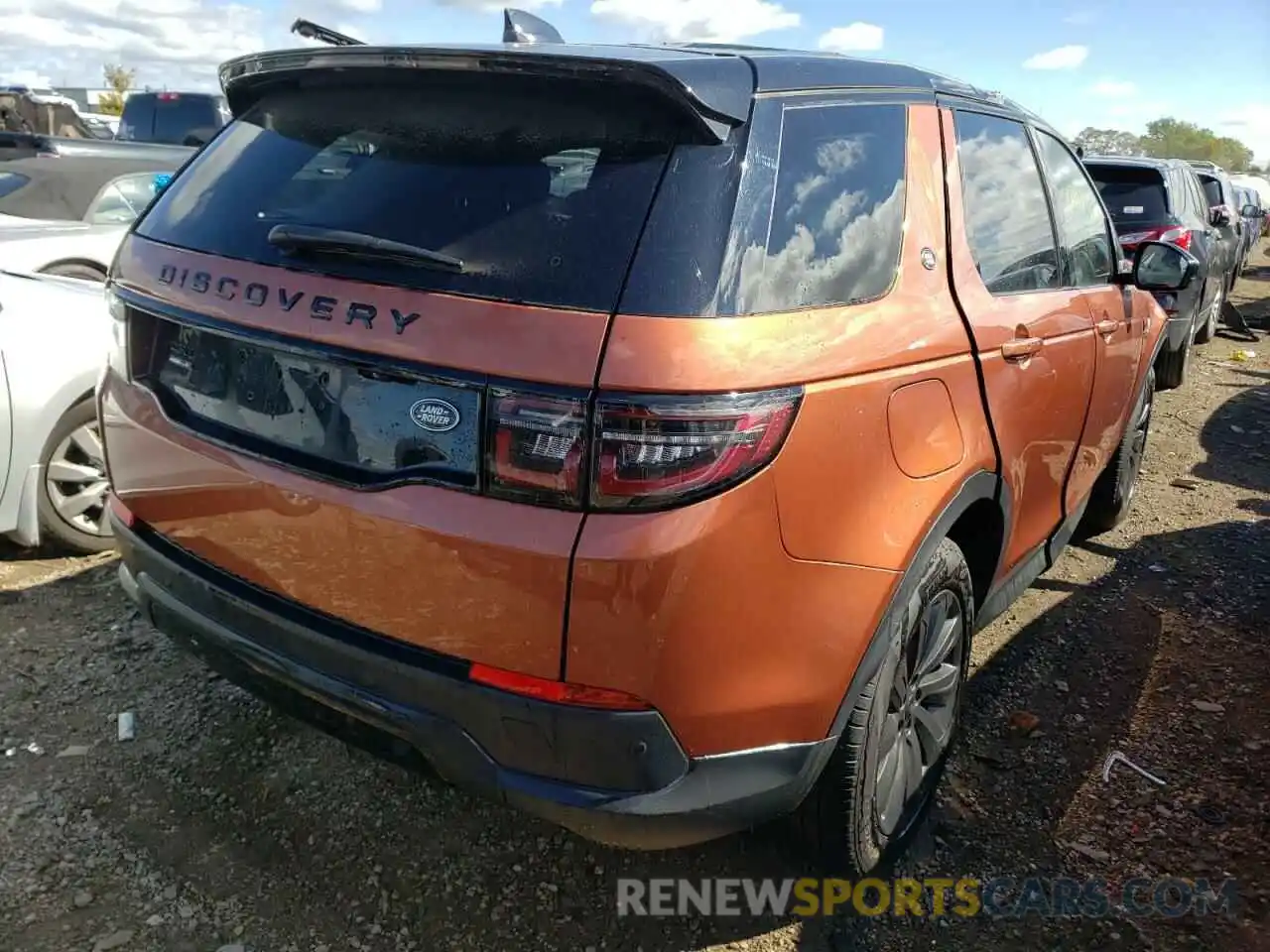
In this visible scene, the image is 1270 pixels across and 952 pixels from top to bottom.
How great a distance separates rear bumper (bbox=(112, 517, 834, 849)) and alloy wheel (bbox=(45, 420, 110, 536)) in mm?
2286

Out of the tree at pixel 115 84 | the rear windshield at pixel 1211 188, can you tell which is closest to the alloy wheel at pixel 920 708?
the rear windshield at pixel 1211 188

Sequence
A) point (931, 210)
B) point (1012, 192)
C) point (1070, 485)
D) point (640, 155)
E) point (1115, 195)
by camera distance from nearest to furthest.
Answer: point (640, 155)
point (931, 210)
point (1012, 192)
point (1070, 485)
point (1115, 195)

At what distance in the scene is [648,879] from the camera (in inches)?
96.2

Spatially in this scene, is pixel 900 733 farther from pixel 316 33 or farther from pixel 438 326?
pixel 316 33

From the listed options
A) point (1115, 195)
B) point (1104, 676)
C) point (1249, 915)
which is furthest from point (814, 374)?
point (1115, 195)

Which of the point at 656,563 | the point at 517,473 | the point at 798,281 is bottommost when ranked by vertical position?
the point at 656,563

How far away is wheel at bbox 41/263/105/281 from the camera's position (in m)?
5.03

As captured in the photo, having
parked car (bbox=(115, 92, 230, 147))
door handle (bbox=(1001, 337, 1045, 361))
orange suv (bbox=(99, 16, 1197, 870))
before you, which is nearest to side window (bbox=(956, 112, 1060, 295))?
door handle (bbox=(1001, 337, 1045, 361))

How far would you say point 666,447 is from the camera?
1.62 m

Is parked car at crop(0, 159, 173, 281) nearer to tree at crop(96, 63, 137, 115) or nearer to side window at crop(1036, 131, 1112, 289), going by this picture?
side window at crop(1036, 131, 1112, 289)

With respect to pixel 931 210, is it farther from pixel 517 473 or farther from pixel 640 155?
pixel 517 473

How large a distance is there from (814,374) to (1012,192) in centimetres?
152

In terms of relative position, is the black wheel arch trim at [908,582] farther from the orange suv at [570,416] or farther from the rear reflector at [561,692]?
the rear reflector at [561,692]

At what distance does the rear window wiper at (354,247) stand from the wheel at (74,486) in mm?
2371
